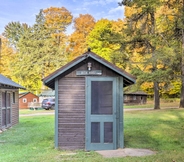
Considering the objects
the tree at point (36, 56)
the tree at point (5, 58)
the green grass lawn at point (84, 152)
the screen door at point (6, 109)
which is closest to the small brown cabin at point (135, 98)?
the tree at point (36, 56)

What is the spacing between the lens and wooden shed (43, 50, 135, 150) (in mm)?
7398

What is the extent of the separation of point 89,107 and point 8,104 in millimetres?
7391

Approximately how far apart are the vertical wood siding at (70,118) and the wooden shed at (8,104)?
480 centimetres

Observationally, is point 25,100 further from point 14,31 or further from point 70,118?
point 70,118

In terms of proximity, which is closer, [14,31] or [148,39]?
[148,39]

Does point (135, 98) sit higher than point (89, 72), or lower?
lower

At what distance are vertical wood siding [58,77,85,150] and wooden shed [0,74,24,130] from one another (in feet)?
15.7

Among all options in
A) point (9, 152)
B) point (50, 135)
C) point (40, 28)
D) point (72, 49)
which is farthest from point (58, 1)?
point (9, 152)

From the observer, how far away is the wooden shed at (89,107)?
7.40 metres

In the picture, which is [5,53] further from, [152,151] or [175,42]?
[152,151]

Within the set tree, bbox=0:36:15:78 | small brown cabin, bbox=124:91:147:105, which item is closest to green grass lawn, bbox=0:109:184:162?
small brown cabin, bbox=124:91:147:105

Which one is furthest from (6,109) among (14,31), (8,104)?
(14,31)

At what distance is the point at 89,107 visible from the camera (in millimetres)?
7410

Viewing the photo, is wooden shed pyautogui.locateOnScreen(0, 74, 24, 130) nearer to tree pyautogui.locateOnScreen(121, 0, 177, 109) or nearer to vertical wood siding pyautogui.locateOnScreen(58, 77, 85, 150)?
vertical wood siding pyautogui.locateOnScreen(58, 77, 85, 150)
